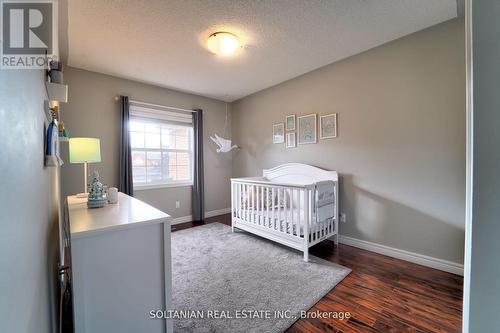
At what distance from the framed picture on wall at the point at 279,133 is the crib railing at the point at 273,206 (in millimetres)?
957

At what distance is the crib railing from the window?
1286 mm

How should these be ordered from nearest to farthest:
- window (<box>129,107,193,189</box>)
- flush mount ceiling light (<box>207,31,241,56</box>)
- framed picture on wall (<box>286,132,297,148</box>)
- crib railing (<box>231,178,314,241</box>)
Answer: flush mount ceiling light (<box>207,31,241,56</box>) → crib railing (<box>231,178,314,241</box>) → framed picture on wall (<box>286,132,297,148</box>) → window (<box>129,107,193,189</box>)

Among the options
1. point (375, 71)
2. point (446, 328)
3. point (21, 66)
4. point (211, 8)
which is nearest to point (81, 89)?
point (211, 8)

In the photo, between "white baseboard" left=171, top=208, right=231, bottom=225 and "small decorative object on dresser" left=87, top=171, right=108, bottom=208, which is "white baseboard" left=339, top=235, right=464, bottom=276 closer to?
"white baseboard" left=171, top=208, right=231, bottom=225

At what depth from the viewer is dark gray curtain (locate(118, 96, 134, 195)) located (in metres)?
3.17

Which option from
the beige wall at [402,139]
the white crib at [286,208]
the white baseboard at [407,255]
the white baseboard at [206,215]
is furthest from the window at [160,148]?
the white baseboard at [407,255]

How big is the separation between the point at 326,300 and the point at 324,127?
2083 mm

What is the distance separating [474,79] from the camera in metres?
0.61

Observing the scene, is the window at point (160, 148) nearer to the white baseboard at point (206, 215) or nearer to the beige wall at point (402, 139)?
the white baseboard at point (206, 215)

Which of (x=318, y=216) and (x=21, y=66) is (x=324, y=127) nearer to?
(x=318, y=216)

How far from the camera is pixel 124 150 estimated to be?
3.18 m

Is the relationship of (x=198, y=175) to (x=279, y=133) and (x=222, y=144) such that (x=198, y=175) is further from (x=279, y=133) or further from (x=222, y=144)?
(x=279, y=133)

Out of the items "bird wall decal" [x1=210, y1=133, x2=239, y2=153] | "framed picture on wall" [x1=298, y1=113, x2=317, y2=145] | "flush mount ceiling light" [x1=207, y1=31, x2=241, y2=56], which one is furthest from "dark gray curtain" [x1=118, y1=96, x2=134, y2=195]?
"framed picture on wall" [x1=298, y1=113, x2=317, y2=145]

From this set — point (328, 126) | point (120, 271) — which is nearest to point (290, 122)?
point (328, 126)
